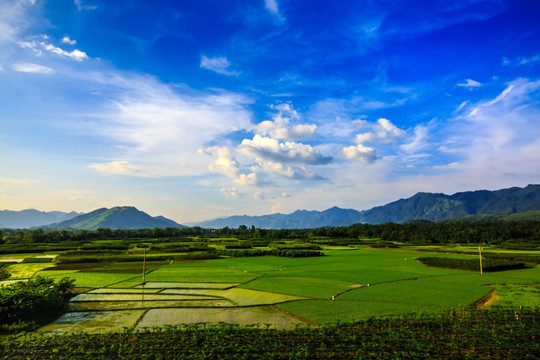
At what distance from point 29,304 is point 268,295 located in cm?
2071

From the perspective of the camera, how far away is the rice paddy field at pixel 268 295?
953 inches

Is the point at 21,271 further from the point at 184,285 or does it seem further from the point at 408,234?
the point at 408,234

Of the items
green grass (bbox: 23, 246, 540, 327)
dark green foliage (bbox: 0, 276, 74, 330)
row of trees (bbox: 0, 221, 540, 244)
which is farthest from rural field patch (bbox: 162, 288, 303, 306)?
row of trees (bbox: 0, 221, 540, 244)

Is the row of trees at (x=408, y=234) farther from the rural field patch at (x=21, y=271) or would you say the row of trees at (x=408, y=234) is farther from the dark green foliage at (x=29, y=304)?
the dark green foliage at (x=29, y=304)

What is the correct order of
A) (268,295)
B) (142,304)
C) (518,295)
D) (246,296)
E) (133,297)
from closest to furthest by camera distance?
(142,304) < (518,295) < (133,297) < (246,296) < (268,295)

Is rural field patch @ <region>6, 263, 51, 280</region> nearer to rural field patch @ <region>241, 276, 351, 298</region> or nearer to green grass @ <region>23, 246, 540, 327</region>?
green grass @ <region>23, 246, 540, 327</region>

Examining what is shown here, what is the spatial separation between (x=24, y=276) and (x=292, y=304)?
39907mm

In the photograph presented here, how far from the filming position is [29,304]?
24.1 metres

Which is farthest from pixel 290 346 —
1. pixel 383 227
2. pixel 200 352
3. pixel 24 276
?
pixel 383 227

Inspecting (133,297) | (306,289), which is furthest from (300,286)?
(133,297)

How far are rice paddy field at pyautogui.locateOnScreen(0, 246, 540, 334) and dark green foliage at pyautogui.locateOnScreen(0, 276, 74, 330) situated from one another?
1.30 metres

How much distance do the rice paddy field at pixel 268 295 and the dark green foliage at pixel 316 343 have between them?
233cm

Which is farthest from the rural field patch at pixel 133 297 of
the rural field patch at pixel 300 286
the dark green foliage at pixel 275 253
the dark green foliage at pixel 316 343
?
the dark green foliage at pixel 275 253

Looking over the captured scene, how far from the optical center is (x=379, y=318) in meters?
22.5
